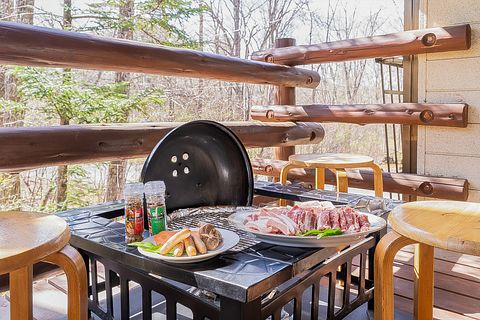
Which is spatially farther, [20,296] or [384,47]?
[384,47]

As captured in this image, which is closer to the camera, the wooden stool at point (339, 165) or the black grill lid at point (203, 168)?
the black grill lid at point (203, 168)

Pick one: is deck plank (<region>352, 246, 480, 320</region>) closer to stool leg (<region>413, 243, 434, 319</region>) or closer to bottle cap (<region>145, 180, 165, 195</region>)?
stool leg (<region>413, 243, 434, 319</region>)

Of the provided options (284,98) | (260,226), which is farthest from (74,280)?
(284,98)

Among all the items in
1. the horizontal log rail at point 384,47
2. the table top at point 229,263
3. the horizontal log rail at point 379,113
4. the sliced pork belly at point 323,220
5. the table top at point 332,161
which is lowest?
the table top at point 229,263

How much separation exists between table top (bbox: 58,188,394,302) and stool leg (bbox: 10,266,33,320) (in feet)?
0.65

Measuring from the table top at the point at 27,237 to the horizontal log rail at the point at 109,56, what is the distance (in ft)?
3.62

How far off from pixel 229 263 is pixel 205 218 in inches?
20.3

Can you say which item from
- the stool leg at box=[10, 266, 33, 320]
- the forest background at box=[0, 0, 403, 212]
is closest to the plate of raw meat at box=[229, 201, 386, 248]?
the stool leg at box=[10, 266, 33, 320]

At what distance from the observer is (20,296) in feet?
3.51

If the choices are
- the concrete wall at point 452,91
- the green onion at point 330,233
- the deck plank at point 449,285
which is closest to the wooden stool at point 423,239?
the green onion at point 330,233

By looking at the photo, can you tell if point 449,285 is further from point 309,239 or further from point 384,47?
point 384,47

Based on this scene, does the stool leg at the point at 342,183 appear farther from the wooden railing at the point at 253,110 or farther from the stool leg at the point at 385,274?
the stool leg at the point at 385,274

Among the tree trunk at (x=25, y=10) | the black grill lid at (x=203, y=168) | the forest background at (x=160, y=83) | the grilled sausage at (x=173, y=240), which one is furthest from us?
the tree trunk at (x=25, y=10)

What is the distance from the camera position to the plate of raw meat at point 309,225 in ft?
3.86
